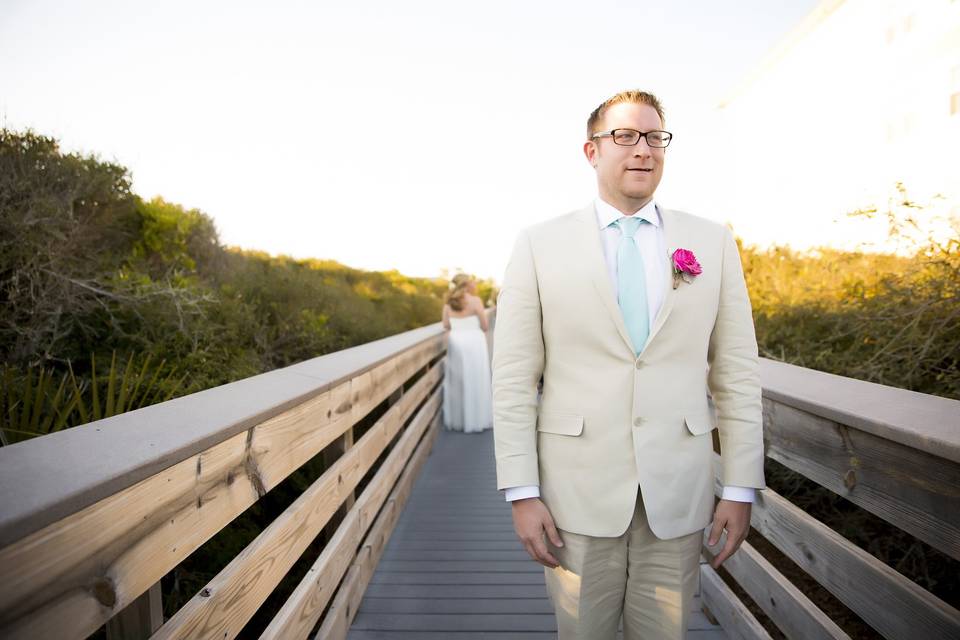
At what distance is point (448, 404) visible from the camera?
22.3 feet

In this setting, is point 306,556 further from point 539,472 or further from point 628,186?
point 628,186

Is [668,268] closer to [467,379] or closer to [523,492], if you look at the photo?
[523,492]

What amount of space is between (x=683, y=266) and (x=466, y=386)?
5.39 meters

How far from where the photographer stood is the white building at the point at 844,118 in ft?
33.3

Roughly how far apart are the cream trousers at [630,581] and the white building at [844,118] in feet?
26.2

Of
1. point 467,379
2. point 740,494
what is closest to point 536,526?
point 740,494

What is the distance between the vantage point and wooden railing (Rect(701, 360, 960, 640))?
1.19 metres

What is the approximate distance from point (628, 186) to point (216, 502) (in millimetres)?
1287

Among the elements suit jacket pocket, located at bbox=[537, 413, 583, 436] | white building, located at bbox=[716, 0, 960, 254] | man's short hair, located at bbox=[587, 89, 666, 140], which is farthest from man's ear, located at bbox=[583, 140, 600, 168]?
white building, located at bbox=[716, 0, 960, 254]

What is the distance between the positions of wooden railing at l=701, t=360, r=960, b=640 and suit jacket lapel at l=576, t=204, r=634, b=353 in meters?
0.60

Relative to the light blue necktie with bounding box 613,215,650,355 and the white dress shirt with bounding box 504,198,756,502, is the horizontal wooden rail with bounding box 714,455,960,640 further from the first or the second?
the light blue necktie with bounding box 613,215,650,355

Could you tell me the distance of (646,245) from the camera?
5.30 ft

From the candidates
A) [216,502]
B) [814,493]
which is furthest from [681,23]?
[216,502]

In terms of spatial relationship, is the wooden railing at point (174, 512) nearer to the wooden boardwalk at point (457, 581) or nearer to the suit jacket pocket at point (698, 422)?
the wooden boardwalk at point (457, 581)
